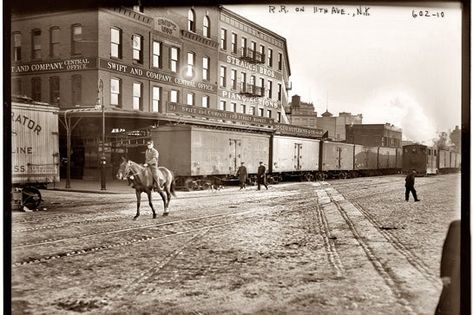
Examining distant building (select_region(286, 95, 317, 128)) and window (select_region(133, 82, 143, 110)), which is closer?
window (select_region(133, 82, 143, 110))

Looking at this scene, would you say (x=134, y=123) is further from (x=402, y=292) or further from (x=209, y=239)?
(x=402, y=292)

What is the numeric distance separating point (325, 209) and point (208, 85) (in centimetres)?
111

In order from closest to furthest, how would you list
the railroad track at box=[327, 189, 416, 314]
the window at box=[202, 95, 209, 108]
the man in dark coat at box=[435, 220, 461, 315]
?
1. the railroad track at box=[327, 189, 416, 314]
2. the man in dark coat at box=[435, 220, 461, 315]
3. the window at box=[202, 95, 209, 108]

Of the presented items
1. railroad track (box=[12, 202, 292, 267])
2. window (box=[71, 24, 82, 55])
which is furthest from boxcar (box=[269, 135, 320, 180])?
window (box=[71, 24, 82, 55])

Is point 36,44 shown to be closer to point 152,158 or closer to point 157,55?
point 157,55

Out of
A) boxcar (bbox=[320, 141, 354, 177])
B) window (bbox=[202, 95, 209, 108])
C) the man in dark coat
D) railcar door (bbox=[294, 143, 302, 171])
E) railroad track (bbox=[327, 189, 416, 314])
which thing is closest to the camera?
railroad track (bbox=[327, 189, 416, 314])

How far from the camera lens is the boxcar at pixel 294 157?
2.54 metres

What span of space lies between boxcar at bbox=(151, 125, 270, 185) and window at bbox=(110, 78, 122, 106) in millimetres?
284

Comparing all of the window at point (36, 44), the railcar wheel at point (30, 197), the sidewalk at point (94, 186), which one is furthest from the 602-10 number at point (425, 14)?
the railcar wheel at point (30, 197)

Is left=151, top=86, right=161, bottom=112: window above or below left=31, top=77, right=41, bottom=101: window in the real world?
below

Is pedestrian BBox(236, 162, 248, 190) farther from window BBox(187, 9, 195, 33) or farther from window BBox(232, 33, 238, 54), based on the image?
window BBox(187, 9, 195, 33)

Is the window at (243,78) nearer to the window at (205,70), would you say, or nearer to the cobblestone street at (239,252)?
the window at (205,70)

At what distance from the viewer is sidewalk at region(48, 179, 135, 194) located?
2354mm

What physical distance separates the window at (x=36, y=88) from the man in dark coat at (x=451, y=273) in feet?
8.70
